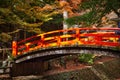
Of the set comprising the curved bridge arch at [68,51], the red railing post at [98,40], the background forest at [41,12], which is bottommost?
the curved bridge arch at [68,51]

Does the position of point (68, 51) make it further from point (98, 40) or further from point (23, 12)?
point (23, 12)

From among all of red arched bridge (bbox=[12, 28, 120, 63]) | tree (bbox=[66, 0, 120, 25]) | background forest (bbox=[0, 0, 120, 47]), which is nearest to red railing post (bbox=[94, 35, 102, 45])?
red arched bridge (bbox=[12, 28, 120, 63])

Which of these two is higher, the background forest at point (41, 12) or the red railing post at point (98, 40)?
the background forest at point (41, 12)

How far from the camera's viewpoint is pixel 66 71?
25.4 meters

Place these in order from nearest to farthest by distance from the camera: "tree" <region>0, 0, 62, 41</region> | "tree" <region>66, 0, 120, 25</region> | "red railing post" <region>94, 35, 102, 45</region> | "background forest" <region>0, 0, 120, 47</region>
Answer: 1. "tree" <region>66, 0, 120, 25</region>
2. "background forest" <region>0, 0, 120, 47</region>
3. "red railing post" <region>94, 35, 102, 45</region>
4. "tree" <region>0, 0, 62, 41</region>

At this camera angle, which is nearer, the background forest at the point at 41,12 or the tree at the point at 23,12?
the background forest at the point at 41,12

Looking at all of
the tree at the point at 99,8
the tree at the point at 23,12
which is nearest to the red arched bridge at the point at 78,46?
the tree at the point at 99,8

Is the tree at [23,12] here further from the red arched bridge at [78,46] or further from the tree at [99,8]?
the tree at [99,8]

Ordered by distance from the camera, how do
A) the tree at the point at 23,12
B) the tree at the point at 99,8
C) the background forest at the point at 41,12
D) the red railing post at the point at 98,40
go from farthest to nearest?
1. the tree at the point at 23,12
2. the red railing post at the point at 98,40
3. the background forest at the point at 41,12
4. the tree at the point at 99,8

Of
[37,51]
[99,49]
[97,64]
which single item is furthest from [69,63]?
[99,49]

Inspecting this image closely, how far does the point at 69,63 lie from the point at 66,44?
32.2ft

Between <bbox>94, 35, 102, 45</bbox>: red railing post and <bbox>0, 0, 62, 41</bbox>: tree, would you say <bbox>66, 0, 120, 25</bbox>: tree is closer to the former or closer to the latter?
<bbox>94, 35, 102, 45</bbox>: red railing post

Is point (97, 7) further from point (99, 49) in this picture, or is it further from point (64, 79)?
point (64, 79)

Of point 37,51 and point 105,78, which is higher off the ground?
point 37,51
